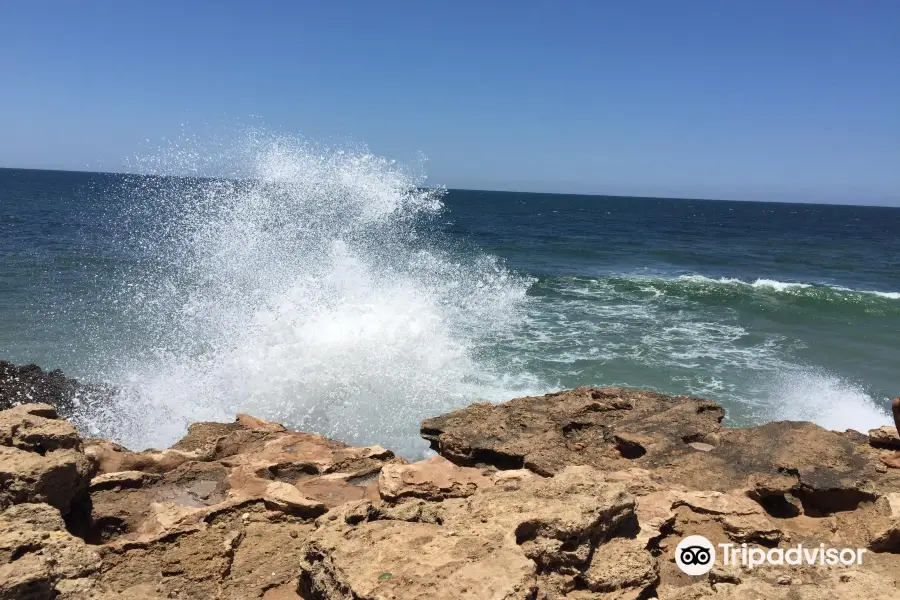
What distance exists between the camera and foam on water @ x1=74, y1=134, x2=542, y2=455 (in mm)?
8391

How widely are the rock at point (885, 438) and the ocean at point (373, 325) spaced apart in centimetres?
400

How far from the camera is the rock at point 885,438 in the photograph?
477 centimetres

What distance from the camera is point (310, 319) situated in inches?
425

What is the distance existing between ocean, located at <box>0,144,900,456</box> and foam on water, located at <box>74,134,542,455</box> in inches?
1.7

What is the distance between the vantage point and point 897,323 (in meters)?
15.6

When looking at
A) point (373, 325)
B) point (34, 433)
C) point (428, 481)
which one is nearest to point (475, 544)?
point (428, 481)

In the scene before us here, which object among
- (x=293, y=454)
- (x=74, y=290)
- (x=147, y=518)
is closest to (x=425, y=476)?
(x=293, y=454)

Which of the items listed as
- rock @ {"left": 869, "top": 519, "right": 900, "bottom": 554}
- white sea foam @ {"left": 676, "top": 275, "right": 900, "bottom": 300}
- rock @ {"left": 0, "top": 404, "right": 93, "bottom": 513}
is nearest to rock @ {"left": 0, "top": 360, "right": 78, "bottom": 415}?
rock @ {"left": 0, "top": 404, "right": 93, "bottom": 513}

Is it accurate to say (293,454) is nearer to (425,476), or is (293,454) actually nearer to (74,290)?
(425,476)

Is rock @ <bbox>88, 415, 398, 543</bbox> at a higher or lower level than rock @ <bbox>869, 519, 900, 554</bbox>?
lower

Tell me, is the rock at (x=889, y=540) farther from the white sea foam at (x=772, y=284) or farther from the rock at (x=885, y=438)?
the white sea foam at (x=772, y=284)

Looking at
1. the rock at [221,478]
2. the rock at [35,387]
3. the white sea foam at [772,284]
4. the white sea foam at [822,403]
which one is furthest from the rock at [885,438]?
the white sea foam at [772,284]

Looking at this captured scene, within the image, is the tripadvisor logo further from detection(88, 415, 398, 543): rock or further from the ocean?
the ocean

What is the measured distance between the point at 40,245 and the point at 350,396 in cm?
1987
